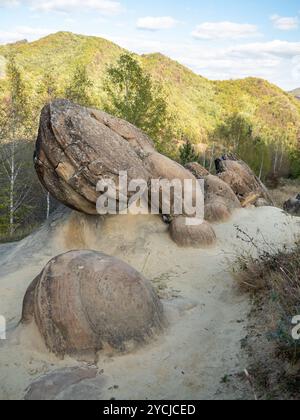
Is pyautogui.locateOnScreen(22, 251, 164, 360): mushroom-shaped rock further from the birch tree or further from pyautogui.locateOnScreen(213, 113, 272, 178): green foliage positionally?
pyautogui.locateOnScreen(213, 113, 272, 178): green foliage

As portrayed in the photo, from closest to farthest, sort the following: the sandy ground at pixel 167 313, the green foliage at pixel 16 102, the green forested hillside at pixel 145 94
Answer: the sandy ground at pixel 167 313
the green foliage at pixel 16 102
the green forested hillside at pixel 145 94

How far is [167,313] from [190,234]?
3442 millimetres

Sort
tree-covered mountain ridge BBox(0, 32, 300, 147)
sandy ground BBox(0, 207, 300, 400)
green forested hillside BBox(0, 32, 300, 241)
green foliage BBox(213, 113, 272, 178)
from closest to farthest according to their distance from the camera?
sandy ground BBox(0, 207, 300, 400) < green forested hillside BBox(0, 32, 300, 241) < green foliage BBox(213, 113, 272, 178) < tree-covered mountain ridge BBox(0, 32, 300, 147)

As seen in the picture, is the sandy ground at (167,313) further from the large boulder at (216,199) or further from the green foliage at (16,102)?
the green foliage at (16,102)

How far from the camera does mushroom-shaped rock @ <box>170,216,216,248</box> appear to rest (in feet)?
31.0

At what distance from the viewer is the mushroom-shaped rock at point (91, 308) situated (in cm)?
527

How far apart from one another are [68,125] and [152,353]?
508 cm

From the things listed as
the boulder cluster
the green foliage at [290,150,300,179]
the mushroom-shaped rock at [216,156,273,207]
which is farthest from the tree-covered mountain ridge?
the boulder cluster

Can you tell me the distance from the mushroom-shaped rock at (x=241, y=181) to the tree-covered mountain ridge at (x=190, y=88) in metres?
41.1

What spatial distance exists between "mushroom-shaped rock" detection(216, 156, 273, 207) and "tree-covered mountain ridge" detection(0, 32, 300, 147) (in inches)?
1618

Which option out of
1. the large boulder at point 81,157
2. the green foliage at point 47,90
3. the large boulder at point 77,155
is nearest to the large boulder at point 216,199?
the large boulder at point 81,157

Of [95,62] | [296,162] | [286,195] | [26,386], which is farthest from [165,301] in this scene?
A: [95,62]

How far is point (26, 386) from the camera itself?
487cm

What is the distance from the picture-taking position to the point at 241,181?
1589 centimetres
